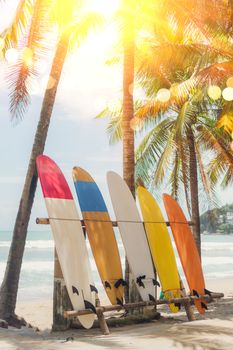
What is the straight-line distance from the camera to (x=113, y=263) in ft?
27.7

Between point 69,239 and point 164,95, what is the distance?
7.72 meters

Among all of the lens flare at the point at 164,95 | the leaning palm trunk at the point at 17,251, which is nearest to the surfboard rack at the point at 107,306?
the leaning palm trunk at the point at 17,251

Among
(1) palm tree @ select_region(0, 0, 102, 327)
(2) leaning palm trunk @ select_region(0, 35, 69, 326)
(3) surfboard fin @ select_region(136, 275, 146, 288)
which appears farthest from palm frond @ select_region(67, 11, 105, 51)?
(3) surfboard fin @ select_region(136, 275, 146, 288)

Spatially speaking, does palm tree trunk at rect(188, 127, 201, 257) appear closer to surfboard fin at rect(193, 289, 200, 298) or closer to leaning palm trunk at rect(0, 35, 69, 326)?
surfboard fin at rect(193, 289, 200, 298)

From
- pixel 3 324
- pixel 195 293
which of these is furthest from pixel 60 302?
pixel 195 293

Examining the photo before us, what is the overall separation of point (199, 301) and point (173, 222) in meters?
1.58

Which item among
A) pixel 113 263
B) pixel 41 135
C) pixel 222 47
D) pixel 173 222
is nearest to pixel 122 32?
pixel 222 47

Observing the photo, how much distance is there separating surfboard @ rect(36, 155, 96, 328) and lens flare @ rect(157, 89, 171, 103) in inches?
246

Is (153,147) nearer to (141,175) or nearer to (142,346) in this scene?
(141,175)

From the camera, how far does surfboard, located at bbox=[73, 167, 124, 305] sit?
820cm

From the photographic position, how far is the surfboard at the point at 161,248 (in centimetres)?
885

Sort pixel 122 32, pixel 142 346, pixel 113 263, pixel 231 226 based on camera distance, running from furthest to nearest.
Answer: pixel 231 226 → pixel 122 32 → pixel 113 263 → pixel 142 346

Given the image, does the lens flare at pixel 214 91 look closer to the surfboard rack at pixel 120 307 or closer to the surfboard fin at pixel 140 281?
the surfboard rack at pixel 120 307

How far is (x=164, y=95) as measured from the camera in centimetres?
1446
